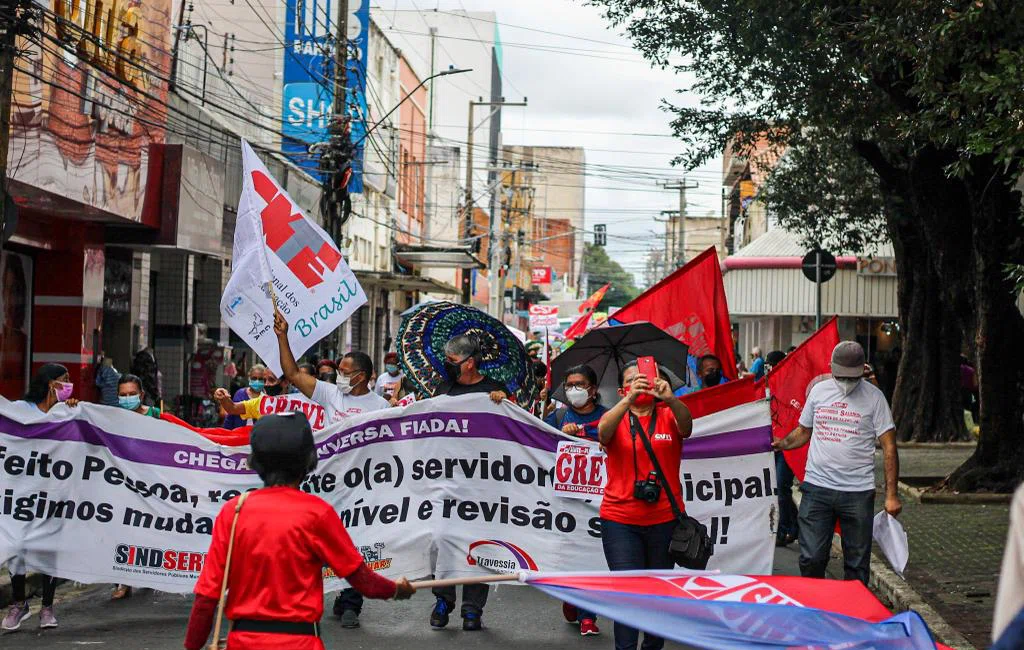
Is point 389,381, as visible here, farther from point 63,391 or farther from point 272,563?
point 272,563

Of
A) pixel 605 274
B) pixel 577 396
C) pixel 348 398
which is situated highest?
pixel 605 274

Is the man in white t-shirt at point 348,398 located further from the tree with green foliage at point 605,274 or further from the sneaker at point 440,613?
the tree with green foliage at point 605,274

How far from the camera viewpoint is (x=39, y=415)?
31.0 ft

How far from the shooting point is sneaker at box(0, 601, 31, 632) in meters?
8.98

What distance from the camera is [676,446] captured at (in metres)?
7.52

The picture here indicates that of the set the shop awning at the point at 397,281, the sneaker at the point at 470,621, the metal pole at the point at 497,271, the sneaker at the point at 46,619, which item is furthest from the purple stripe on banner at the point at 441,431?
the metal pole at the point at 497,271

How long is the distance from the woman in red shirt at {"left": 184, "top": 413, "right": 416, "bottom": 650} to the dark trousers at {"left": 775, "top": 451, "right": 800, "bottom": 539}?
8963 millimetres

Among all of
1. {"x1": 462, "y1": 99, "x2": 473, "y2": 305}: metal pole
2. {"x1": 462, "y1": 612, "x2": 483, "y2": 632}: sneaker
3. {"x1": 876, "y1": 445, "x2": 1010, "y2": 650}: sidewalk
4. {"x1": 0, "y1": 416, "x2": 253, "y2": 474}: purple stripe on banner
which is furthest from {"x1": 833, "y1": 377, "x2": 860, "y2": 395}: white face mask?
{"x1": 462, "y1": 99, "x2": 473, "y2": 305}: metal pole

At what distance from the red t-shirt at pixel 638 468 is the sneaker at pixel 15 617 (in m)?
4.08

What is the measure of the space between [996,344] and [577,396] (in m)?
8.74

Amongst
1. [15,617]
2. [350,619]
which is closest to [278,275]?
[350,619]

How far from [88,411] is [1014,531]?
7637 mm

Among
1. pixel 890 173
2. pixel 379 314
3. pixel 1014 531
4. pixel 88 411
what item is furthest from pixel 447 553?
pixel 379 314

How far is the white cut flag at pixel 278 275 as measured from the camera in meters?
9.27
